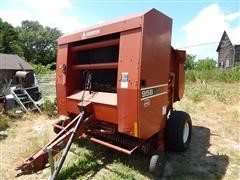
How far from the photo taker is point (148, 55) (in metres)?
3.79

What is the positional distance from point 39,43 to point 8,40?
968 cm

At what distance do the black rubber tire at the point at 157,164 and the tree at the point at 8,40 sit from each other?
1538 inches

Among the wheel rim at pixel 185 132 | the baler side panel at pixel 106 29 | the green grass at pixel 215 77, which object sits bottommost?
the wheel rim at pixel 185 132

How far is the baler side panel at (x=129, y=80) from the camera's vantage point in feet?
12.0

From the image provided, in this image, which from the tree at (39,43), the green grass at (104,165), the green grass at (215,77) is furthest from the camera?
the tree at (39,43)

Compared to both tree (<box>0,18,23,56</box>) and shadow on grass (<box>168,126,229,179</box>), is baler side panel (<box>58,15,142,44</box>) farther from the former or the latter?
tree (<box>0,18,23,56</box>)

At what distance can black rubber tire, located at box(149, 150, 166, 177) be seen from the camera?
13.0 ft

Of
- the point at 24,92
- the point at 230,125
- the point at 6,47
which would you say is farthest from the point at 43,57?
the point at 230,125

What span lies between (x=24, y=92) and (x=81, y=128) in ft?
18.3

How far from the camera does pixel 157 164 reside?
157 inches

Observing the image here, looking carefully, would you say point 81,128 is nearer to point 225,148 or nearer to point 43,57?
point 225,148

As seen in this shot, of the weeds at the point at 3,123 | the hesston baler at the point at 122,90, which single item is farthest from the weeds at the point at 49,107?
the hesston baler at the point at 122,90

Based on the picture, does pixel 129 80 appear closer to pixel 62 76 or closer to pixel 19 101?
pixel 62 76

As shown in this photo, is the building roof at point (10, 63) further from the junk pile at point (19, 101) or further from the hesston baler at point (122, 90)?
the hesston baler at point (122, 90)
